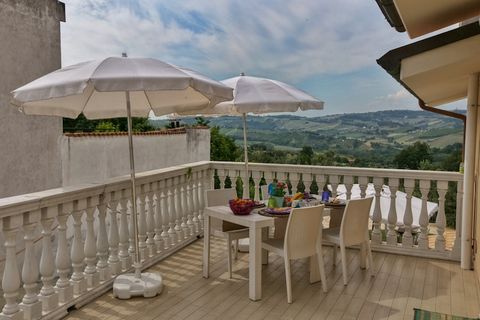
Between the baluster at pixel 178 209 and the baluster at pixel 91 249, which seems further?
the baluster at pixel 178 209

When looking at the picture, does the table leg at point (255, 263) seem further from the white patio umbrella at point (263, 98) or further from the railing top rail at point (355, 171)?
the railing top rail at point (355, 171)

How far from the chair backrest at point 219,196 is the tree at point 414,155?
5339 mm

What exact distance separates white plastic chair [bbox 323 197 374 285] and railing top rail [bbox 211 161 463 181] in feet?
3.46

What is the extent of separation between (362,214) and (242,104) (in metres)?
1.78

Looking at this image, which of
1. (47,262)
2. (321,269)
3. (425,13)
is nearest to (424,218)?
(321,269)

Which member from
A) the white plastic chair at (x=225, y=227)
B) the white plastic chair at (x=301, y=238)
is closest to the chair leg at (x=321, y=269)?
the white plastic chair at (x=301, y=238)

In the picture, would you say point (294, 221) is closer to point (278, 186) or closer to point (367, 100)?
point (278, 186)

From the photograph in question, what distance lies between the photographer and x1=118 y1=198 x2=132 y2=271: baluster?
4.44 metres

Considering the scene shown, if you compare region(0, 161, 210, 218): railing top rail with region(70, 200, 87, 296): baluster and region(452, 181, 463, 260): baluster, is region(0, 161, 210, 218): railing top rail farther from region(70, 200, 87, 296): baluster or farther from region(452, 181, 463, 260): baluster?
region(452, 181, 463, 260): baluster

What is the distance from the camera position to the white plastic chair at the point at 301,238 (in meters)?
3.88

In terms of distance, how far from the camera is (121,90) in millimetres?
3078

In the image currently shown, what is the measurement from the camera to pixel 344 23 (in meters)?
23.5

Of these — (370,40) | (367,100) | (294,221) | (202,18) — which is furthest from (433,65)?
(202,18)

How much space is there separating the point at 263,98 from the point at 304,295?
7.07 feet
